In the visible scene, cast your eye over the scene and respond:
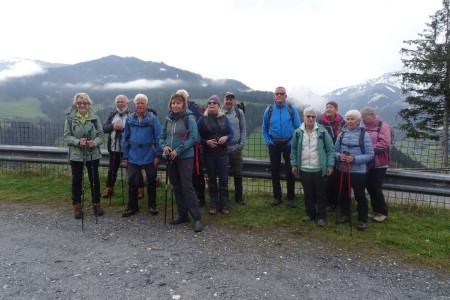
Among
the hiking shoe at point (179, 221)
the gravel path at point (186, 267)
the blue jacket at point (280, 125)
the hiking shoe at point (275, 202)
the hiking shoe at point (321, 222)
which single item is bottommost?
the gravel path at point (186, 267)

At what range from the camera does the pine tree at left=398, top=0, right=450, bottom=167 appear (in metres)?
24.9

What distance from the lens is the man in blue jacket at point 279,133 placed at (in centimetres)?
616

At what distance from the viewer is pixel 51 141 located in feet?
32.2

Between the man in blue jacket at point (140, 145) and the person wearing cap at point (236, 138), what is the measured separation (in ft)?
4.27

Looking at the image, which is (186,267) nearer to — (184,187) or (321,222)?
(184,187)

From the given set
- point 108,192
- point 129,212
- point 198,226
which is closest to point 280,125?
point 198,226

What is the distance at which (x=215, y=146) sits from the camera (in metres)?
5.79

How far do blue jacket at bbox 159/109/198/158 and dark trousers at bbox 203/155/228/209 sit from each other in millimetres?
538

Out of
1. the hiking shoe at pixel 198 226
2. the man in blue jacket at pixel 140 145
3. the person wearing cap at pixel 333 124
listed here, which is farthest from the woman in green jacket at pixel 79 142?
the person wearing cap at pixel 333 124

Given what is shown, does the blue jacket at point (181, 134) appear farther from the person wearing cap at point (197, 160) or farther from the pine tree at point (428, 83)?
the pine tree at point (428, 83)

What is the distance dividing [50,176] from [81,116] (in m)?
3.19

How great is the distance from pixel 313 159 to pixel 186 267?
271 centimetres

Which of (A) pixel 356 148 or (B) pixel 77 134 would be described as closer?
(A) pixel 356 148

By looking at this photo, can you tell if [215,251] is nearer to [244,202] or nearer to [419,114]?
[244,202]
